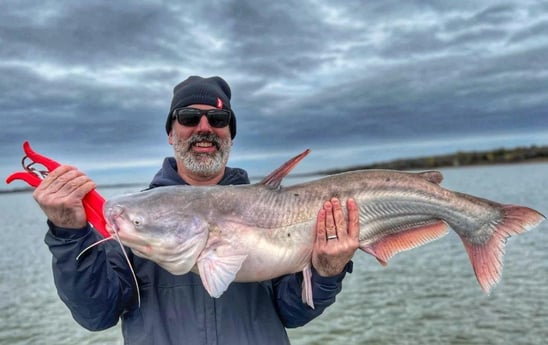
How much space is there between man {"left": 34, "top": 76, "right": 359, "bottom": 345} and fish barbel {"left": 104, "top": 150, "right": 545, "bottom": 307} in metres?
0.17

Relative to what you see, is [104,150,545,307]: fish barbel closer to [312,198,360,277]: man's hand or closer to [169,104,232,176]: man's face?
[312,198,360,277]: man's hand

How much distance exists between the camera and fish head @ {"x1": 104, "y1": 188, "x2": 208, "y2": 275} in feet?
10.4

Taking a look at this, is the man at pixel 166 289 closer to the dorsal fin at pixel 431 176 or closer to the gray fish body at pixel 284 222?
the gray fish body at pixel 284 222

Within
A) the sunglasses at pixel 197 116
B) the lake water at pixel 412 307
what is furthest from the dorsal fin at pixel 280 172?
the lake water at pixel 412 307

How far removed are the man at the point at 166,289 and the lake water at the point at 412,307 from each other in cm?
771

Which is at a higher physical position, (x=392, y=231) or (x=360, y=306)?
(x=392, y=231)

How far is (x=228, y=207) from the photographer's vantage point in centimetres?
347

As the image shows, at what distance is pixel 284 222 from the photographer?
3521mm

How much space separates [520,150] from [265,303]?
138 m

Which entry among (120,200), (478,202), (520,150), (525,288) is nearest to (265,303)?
(120,200)

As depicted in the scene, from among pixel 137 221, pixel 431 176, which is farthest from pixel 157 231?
pixel 431 176

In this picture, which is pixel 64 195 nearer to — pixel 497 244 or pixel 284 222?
pixel 284 222

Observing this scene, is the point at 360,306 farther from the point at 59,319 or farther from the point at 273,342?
the point at 273,342

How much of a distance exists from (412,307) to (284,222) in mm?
10183
